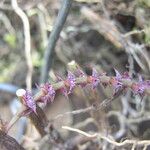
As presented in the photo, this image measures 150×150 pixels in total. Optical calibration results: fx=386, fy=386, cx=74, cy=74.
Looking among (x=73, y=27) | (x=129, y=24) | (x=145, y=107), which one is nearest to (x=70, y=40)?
(x=73, y=27)

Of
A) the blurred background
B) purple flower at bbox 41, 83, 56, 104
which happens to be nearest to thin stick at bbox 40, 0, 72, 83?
the blurred background

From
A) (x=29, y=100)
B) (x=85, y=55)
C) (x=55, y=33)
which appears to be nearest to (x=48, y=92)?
(x=29, y=100)

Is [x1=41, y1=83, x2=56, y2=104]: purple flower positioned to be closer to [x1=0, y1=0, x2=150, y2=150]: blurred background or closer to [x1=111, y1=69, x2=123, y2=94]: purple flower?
[x1=111, y1=69, x2=123, y2=94]: purple flower

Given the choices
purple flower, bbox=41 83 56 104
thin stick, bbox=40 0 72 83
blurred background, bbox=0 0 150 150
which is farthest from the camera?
blurred background, bbox=0 0 150 150

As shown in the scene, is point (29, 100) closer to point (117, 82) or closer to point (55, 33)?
point (117, 82)

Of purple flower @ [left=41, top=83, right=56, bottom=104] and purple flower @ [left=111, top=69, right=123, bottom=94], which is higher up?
purple flower @ [left=41, top=83, right=56, bottom=104]

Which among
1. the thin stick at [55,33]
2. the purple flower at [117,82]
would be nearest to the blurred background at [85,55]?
the thin stick at [55,33]

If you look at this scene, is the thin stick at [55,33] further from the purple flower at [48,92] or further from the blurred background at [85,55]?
the purple flower at [48,92]
